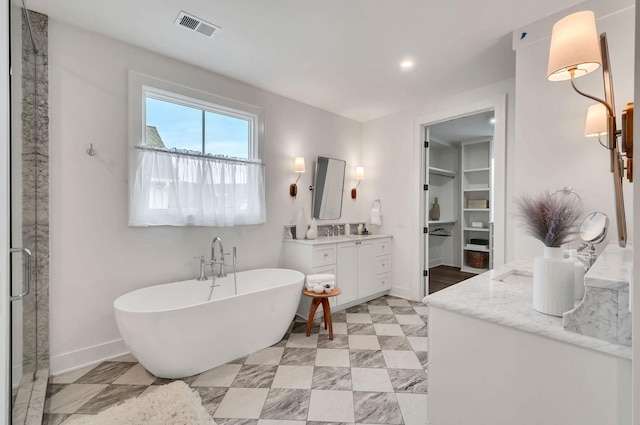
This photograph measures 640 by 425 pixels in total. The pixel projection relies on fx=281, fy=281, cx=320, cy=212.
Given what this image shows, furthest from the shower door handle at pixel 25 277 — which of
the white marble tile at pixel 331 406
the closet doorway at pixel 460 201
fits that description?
the closet doorway at pixel 460 201

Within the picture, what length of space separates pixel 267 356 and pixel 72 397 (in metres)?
1.28

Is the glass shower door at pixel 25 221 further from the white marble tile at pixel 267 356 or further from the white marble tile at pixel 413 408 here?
the white marble tile at pixel 413 408

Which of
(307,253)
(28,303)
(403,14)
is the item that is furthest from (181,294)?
(403,14)

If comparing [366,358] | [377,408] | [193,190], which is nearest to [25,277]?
[193,190]

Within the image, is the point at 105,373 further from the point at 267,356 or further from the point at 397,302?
the point at 397,302

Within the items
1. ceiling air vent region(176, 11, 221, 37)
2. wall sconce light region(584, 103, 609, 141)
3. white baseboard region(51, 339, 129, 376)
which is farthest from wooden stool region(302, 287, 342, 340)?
ceiling air vent region(176, 11, 221, 37)

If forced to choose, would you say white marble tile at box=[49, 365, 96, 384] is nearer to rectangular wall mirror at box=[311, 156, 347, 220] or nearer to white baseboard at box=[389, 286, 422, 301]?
rectangular wall mirror at box=[311, 156, 347, 220]

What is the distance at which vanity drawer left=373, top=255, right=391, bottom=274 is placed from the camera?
12.4 ft

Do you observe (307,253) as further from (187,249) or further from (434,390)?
(434,390)

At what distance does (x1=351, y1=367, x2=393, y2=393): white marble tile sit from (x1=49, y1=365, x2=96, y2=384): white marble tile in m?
1.99

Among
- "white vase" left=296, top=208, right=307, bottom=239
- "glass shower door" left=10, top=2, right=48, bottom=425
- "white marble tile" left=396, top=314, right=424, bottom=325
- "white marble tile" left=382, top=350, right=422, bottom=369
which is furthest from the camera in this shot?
"white vase" left=296, top=208, right=307, bottom=239

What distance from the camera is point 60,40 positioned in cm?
209

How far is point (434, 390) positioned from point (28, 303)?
244 centimetres

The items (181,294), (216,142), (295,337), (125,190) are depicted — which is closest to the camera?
(125,190)
